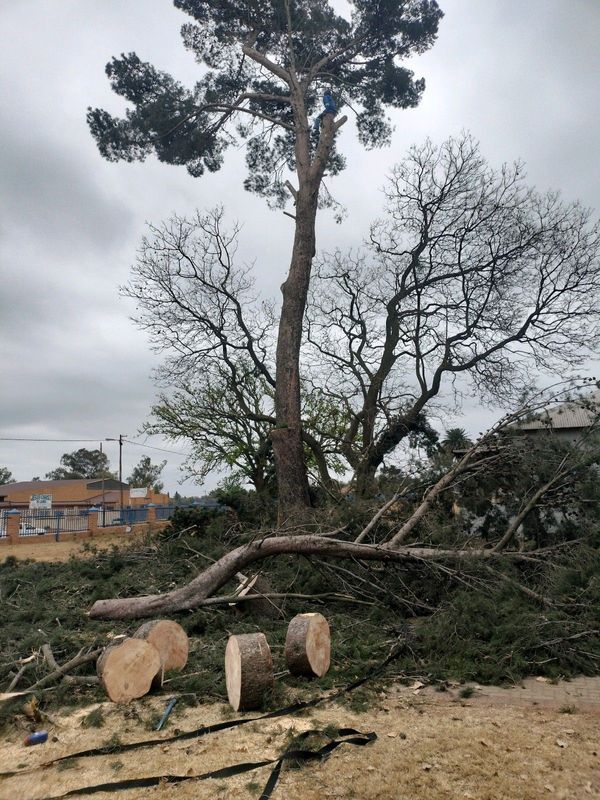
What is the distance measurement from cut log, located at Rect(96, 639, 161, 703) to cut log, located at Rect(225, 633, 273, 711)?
2.21 ft

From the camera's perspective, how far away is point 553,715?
15.2ft

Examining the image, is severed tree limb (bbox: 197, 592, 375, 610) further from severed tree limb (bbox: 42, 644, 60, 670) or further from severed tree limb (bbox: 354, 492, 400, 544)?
severed tree limb (bbox: 42, 644, 60, 670)

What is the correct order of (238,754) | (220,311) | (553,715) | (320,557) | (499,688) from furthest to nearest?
(220,311) → (320,557) → (499,688) → (553,715) → (238,754)

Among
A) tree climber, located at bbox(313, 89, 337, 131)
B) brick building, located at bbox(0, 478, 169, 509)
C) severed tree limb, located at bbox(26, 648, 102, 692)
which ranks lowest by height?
severed tree limb, located at bbox(26, 648, 102, 692)

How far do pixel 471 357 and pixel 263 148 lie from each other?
756 centimetres

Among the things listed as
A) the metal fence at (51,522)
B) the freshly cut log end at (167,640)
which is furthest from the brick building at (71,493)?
the freshly cut log end at (167,640)

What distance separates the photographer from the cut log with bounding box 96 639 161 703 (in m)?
5.15

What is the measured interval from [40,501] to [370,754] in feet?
74.3

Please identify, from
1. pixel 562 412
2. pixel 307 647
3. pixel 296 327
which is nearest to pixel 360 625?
pixel 307 647

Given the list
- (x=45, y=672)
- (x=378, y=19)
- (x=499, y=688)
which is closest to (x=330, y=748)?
(x=499, y=688)

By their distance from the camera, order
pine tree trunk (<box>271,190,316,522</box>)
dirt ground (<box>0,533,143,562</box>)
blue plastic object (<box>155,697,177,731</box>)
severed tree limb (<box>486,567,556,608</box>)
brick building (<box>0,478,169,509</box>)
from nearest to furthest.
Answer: blue plastic object (<box>155,697,177,731</box>) → severed tree limb (<box>486,567,556,608</box>) → pine tree trunk (<box>271,190,316,522</box>) → dirt ground (<box>0,533,143,562</box>) → brick building (<box>0,478,169,509</box>)

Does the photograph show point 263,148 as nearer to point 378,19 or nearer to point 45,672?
point 378,19

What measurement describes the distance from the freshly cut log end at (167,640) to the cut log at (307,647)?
975mm

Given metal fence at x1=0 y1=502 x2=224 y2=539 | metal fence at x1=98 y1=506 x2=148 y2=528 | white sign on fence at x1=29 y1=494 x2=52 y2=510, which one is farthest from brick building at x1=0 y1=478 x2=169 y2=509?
metal fence at x1=0 y1=502 x2=224 y2=539
